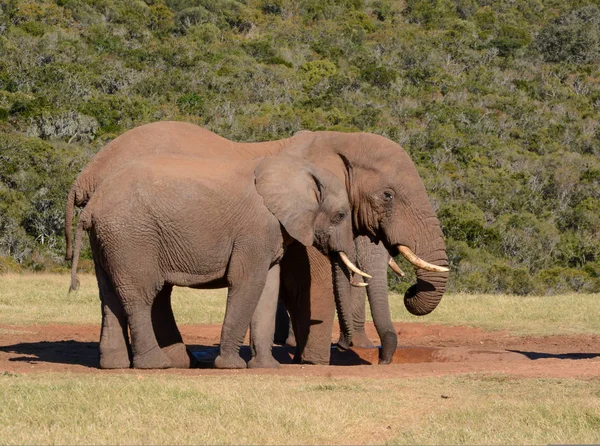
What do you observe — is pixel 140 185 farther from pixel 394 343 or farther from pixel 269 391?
pixel 394 343

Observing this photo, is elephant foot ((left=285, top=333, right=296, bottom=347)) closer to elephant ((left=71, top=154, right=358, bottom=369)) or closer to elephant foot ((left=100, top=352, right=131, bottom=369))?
elephant ((left=71, top=154, right=358, bottom=369))

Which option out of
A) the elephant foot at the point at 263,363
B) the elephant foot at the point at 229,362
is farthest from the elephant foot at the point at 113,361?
the elephant foot at the point at 263,363

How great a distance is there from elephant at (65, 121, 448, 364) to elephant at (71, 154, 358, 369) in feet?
1.38

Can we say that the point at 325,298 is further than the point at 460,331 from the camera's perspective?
No

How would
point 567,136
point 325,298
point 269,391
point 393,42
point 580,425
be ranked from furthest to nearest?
point 393,42, point 567,136, point 325,298, point 269,391, point 580,425

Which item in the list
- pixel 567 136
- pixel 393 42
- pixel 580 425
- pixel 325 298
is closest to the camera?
pixel 580 425

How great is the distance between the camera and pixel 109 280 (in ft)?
35.8

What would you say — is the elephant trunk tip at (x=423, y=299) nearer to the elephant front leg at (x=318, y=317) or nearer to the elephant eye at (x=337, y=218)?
the elephant front leg at (x=318, y=317)

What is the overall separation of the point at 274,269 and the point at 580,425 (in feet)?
13.5

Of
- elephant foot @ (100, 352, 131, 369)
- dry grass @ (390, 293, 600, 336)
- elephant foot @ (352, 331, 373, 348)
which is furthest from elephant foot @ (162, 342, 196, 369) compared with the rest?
dry grass @ (390, 293, 600, 336)

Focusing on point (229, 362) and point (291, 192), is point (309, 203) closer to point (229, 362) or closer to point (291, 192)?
Answer: point (291, 192)

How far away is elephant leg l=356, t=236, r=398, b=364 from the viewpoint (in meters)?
12.2

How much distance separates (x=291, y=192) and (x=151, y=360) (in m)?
2.03

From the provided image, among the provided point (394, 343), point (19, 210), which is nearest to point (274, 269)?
point (394, 343)
